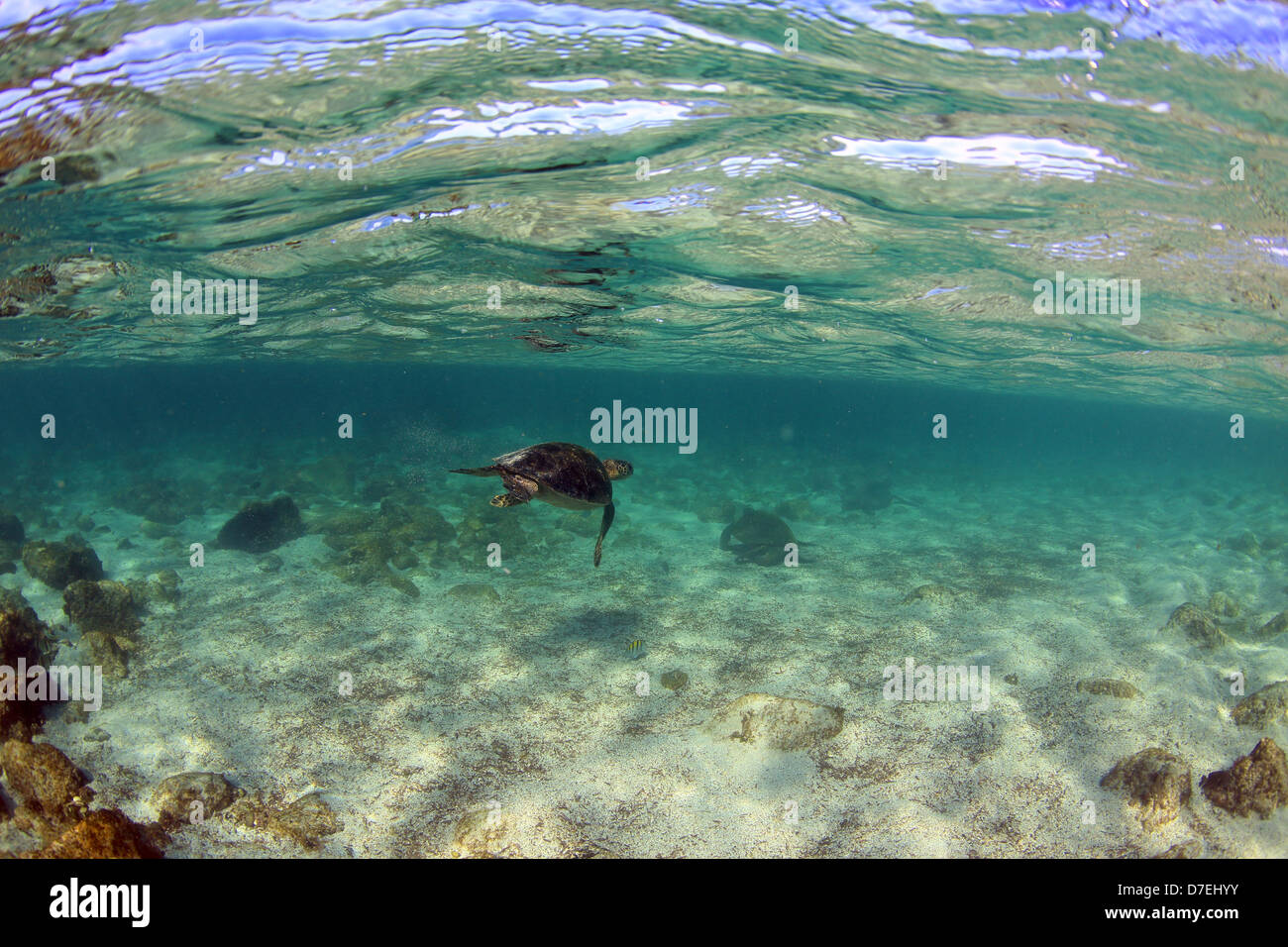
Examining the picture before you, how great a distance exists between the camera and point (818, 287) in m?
15.2

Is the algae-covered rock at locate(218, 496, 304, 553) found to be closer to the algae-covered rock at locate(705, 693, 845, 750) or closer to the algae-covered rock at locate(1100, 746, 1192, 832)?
the algae-covered rock at locate(705, 693, 845, 750)

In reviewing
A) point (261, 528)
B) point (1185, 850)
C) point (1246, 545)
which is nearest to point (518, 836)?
point (1185, 850)

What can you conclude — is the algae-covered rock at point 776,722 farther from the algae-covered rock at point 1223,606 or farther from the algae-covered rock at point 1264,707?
the algae-covered rock at point 1223,606

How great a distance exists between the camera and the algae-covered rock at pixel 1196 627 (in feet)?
33.8

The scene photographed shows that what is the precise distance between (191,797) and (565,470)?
5.30 m

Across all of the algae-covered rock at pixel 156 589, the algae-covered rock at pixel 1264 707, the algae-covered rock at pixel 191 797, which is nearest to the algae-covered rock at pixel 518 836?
the algae-covered rock at pixel 191 797

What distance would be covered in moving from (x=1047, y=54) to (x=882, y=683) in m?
7.87

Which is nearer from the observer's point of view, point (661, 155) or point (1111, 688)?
point (1111, 688)

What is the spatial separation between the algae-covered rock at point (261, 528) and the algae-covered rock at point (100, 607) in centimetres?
491

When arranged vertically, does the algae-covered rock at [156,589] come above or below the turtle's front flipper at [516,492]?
below

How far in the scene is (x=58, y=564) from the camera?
12.3 meters

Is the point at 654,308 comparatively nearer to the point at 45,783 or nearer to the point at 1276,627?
the point at 1276,627
